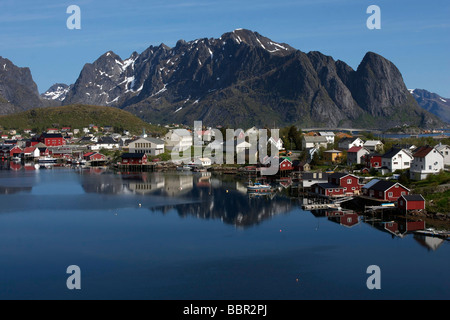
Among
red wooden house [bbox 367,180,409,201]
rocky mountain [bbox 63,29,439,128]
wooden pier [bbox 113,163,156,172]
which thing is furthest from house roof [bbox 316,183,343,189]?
rocky mountain [bbox 63,29,439,128]

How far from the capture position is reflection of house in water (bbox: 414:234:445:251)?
64.8ft

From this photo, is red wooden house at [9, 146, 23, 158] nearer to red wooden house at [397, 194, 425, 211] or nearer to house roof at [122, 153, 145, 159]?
house roof at [122, 153, 145, 159]

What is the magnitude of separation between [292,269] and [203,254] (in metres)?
3.54

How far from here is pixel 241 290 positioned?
1553 cm

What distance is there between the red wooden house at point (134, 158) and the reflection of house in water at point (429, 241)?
119 feet

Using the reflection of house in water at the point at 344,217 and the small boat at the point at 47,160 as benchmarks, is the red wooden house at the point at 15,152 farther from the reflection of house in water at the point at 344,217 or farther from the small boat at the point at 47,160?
the reflection of house in water at the point at 344,217

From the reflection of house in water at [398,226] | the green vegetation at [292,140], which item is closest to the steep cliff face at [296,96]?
the green vegetation at [292,140]

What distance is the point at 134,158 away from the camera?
53938 millimetres

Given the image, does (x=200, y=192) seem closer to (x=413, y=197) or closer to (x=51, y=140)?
(x=413, y=197)

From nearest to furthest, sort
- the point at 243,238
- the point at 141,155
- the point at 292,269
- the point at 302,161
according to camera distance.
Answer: the point at 292,269, the point at 243,238, the point at 302,161, the point at 141,155

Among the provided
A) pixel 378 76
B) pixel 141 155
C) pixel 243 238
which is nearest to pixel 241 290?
pixel 243 238

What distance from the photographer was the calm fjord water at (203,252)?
1568 cm

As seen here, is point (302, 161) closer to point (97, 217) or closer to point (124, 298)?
point (97, 217)

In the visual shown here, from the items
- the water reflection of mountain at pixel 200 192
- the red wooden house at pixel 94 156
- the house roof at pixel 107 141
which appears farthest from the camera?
the house roof at pixel 107 141
